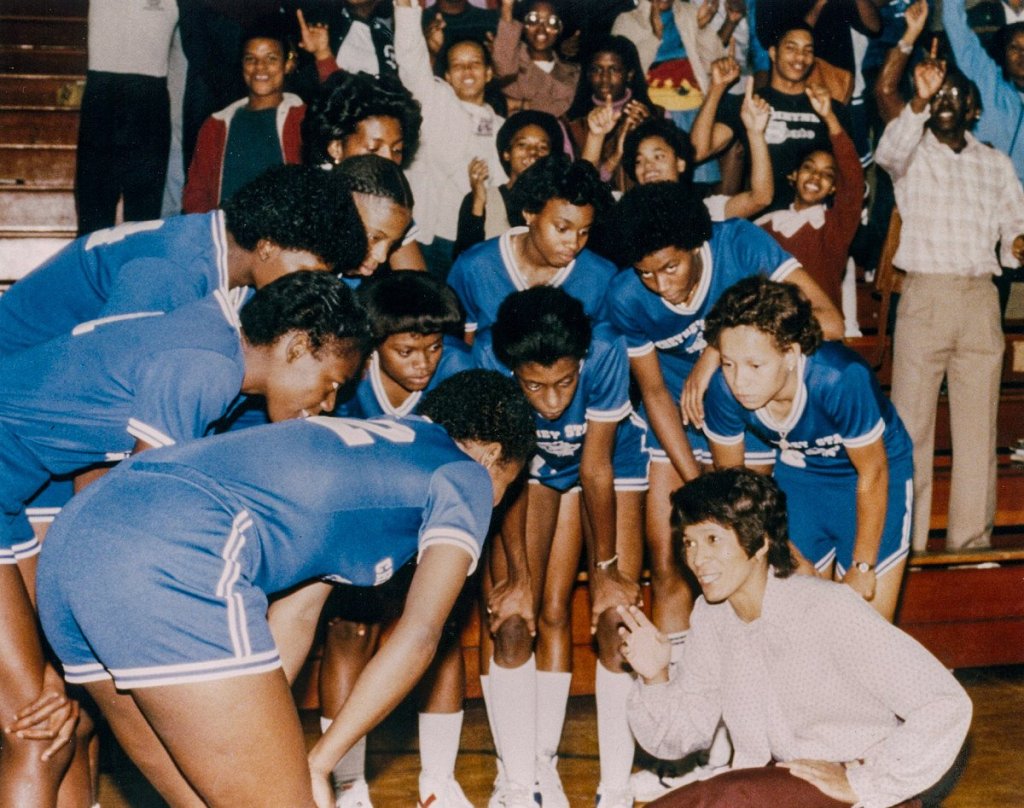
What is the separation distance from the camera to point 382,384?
355 cm

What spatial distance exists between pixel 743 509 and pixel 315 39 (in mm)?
3331

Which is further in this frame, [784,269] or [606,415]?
[784,269]

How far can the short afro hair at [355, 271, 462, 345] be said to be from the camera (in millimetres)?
3396

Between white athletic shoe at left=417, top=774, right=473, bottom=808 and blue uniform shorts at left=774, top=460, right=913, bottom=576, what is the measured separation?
1.30 metres

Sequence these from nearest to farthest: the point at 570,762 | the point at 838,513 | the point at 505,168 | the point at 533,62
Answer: the point at 838,513 → the point at 570,762 → the point at 505,168 → the point at 533,62

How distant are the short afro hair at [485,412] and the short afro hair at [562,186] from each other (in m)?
1.29

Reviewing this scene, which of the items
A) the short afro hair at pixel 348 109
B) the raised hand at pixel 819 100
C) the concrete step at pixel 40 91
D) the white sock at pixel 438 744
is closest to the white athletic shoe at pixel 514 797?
the white sock at pixel 438 744

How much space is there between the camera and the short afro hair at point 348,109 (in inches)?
162

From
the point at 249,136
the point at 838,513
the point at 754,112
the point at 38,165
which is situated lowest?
the point at 838,513

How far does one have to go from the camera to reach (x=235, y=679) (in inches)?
85.8

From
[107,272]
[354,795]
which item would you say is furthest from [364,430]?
[354,795]

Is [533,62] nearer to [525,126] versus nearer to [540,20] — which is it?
[540,20]

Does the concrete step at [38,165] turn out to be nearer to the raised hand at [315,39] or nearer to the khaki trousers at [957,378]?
the raised hand at [315,39]

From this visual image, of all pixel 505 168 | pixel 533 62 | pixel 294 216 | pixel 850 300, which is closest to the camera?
pixel 294 216
